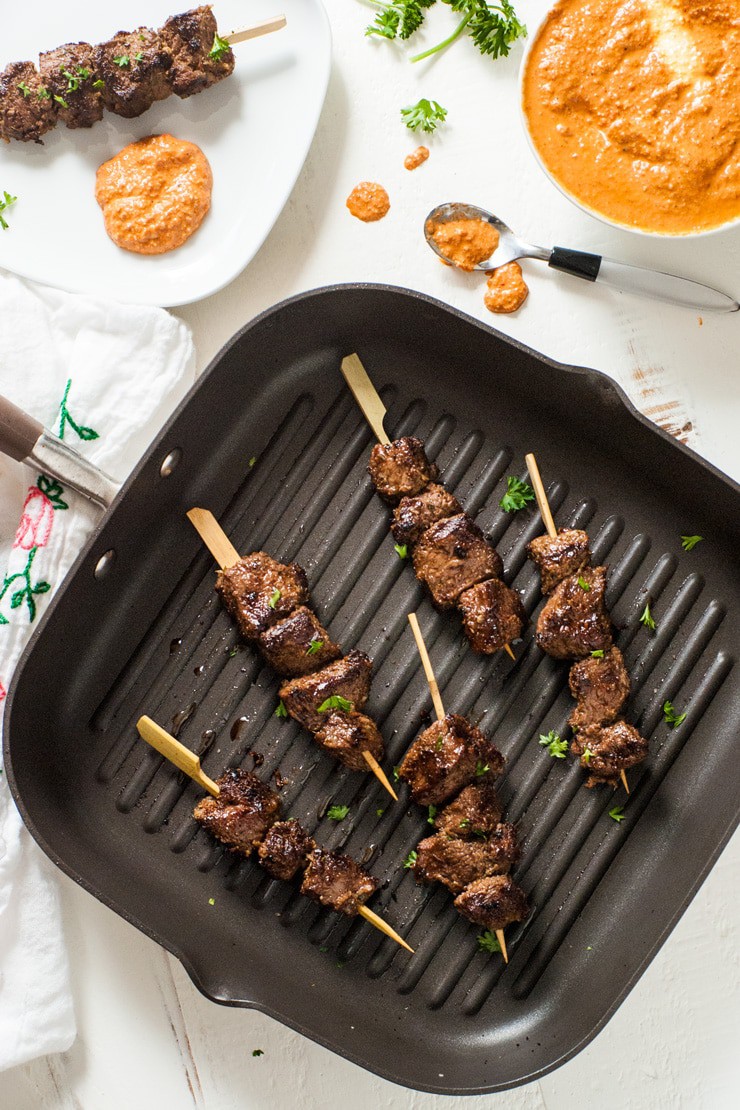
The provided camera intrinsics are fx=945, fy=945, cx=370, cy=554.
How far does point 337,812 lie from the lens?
405cm

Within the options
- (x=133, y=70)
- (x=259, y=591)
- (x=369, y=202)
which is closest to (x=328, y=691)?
(x=259, y=591)

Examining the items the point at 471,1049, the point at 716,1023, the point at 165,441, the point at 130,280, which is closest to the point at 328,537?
the point at 165,441

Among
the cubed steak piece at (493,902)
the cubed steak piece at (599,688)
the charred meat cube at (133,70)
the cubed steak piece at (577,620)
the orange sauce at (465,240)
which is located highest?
the orange sauce at (465,240)

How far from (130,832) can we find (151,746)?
0.38 meters

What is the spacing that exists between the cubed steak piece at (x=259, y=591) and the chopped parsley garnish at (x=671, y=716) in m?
1.65

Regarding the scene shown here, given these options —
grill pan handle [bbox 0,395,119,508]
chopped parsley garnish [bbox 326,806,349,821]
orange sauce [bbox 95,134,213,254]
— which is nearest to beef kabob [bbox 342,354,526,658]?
chopped parsley garnish [bbox 326,806,349,821]

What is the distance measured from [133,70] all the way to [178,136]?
0.34 metres

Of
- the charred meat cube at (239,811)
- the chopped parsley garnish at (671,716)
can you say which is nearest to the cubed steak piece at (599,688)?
the chopped parsley garnish at (671,716)

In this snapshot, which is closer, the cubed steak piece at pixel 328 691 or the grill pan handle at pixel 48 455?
the grill pan handle at pixel 48 455

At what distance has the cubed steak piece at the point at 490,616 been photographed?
3.92m

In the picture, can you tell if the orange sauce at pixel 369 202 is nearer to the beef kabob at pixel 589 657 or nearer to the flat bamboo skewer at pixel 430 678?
the beef kabob at pixel 589 657

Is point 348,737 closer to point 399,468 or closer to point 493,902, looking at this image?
point 493,902

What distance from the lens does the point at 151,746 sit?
4.13m

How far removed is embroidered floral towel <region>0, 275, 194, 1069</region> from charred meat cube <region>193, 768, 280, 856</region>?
80 cm
